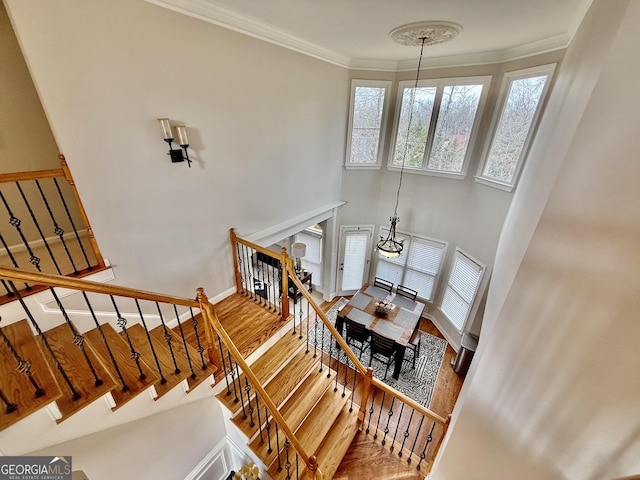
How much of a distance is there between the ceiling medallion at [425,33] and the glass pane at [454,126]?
1311 mm

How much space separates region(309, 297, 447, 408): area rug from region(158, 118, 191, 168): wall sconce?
11.5 ft

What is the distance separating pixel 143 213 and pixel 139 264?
1.83ft

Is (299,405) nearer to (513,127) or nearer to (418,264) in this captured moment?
(418,264)

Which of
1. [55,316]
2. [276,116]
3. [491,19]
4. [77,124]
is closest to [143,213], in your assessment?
[77,124]

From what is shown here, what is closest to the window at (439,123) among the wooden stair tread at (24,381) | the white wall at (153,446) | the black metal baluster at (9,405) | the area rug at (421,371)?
the area rug at (421,371)

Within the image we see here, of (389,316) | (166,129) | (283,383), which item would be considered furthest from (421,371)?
(166,129)

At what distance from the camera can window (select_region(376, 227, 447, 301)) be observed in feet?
18.7

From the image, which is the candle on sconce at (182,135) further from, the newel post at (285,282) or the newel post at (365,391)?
the newel post at (365,391)

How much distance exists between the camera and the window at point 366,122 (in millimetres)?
5113

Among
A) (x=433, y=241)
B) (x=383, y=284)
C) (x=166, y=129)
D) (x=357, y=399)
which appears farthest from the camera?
(x=383, y=284)

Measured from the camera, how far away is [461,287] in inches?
205

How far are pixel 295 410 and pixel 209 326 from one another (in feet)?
4.94

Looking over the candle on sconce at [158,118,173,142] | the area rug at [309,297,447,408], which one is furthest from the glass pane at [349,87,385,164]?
the area rug at [309,297,447,408]

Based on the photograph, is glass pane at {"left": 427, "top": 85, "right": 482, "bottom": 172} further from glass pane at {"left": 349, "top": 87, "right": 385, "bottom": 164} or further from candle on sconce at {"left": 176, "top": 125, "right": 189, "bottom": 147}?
candle on sconce at {"left": 176, "top": 125, "right": 189, "bottom": 147}
